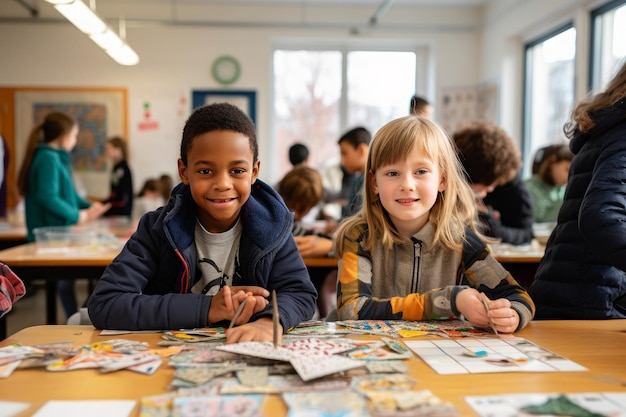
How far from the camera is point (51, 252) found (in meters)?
2.73

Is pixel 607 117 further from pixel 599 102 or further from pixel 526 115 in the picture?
pixel 526 115

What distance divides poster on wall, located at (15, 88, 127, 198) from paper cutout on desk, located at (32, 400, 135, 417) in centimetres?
643

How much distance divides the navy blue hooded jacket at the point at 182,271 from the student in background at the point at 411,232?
17cm

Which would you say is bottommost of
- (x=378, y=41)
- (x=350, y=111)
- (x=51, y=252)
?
(x=51, y=252)

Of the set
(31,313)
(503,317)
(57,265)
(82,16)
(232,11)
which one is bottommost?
(31,313)

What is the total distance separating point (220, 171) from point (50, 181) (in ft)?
8.81

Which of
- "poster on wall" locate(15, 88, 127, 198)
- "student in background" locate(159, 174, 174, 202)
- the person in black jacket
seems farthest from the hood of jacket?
"poster on wall" locate(15, 88, 127, 198)

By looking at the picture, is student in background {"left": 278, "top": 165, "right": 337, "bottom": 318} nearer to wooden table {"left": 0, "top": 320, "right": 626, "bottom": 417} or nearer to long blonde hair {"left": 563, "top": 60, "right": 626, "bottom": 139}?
long blonde hair {"left": 563, "top": 60, "right": 626, "bottom": 139}

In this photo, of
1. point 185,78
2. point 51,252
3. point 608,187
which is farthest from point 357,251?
point 185,78

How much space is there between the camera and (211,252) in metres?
1.48

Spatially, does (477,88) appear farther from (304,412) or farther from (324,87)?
(304,412)

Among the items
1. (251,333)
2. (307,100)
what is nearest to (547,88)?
(307,100)

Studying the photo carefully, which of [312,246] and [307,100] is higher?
[307,100]

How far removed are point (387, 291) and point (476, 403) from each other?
31.0 inches
